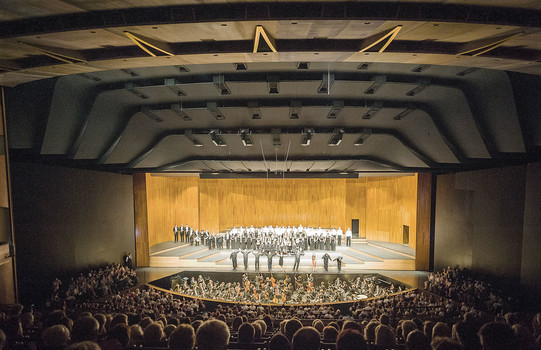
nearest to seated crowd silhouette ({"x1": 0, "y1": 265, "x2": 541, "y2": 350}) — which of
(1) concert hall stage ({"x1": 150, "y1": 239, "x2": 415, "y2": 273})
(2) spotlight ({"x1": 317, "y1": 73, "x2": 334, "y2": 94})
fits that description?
(1) concert hall stage ({"x1": 150, "y1": 239, "x2": 415, "y2": 273})

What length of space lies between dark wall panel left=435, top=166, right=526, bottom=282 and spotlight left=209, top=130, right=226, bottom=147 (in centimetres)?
1000

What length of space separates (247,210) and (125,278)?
425 inches

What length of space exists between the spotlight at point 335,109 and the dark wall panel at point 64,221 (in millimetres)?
9472

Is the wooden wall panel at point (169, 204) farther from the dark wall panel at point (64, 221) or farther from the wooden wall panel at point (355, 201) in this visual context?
the wooden wall panel at point (355, 201)

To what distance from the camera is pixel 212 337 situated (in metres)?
2.32

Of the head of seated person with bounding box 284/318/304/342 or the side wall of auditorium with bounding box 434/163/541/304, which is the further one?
the side wall of auditorium with bounding box 434/163/541/304

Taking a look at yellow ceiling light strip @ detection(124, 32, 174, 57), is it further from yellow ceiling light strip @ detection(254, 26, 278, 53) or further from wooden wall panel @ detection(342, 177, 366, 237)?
wooden wall panel @ detection(342, 177, 366, 237)

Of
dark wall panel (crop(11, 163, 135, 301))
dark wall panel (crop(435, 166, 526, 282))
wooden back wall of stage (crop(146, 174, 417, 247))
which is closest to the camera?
dark wall panel (crop(11, 163, 135, 301))

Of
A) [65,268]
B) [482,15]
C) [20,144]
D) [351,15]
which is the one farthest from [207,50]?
[65,268]

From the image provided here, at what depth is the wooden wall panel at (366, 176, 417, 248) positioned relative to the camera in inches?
647

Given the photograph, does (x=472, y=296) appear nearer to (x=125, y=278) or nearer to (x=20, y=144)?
(x=125, y=278)

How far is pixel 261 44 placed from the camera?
4.00 metres

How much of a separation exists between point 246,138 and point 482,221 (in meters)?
9.35

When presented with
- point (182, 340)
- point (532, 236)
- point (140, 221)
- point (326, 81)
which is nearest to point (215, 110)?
point (326, 81)
